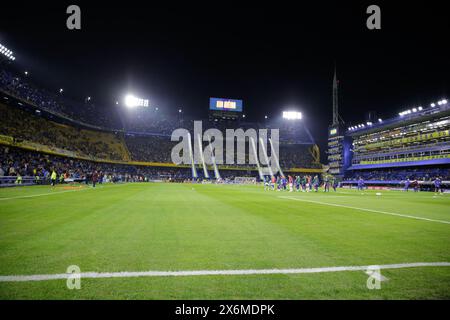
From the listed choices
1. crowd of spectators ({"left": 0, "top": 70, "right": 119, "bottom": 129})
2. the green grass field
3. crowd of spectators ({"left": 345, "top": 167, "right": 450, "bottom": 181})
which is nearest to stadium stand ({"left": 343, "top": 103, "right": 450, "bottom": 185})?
crowd of spectators ({"left": 345, "top": 167, "right": 450, "bottom": 181})

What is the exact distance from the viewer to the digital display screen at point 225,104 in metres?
86.4

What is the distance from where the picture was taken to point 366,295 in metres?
3.03

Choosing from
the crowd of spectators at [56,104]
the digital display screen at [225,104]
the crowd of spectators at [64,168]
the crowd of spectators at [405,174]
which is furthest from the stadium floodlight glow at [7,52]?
the crowd of spectators at [405,174]

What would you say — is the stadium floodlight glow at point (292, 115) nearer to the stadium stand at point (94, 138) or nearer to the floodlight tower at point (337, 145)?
the stadium stand at point (94, 138)

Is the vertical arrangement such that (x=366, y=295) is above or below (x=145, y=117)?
below

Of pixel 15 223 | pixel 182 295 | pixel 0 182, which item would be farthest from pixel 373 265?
pixel 0 182

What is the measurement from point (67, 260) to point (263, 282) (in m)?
3.11

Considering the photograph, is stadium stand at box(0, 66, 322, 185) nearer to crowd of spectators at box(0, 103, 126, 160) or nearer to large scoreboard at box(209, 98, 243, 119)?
crowd of spectators at box(0, 103, 126, 160)

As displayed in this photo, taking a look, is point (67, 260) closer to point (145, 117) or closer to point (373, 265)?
point (373, 265)

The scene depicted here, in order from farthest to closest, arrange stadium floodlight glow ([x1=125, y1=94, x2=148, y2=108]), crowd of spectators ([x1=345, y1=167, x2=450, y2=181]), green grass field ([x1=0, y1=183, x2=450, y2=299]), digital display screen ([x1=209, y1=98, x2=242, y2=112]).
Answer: digital display screen ([x1=209, y1=98, x2=242, y2=112])
stadium floodlight glow ([x1=125, y1=94, x2=148, y2=108])
crowd of spectators ([x1=345, y1=167, x2=450, y2=181])
green grass field ([x1=0, y1=183, x2=450, y2=299])

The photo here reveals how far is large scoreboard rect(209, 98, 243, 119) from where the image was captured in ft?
284

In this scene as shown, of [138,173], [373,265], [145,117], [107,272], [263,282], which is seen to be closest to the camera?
[263,282]

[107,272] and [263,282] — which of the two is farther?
[107,272]
